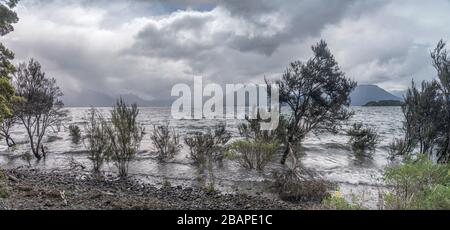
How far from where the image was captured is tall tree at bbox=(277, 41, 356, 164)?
75.4 feet

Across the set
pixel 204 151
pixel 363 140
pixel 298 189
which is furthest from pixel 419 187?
pixel 363 140

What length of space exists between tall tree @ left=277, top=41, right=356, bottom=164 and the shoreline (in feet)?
32.2

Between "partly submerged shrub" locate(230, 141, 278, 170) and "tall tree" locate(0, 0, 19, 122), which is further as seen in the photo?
"partly submerged shrub" locate(230, 141, 278, 170)

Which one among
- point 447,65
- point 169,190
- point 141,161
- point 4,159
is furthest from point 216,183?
point 4,159

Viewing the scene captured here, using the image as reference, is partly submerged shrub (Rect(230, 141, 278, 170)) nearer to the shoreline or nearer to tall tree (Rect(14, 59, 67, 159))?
the shoreline

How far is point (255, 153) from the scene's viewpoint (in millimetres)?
20297

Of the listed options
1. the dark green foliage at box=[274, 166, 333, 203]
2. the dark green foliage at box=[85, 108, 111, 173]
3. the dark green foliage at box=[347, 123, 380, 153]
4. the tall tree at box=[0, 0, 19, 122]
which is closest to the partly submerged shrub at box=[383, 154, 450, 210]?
the dark green foliage at box=[274, 166, 333, 203]

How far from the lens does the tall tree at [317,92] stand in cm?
2297

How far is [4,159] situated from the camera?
25328 mm

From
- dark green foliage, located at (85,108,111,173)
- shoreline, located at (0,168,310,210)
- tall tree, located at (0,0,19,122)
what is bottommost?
shoreline, located at (0,168,310,210)

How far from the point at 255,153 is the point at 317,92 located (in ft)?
20.0

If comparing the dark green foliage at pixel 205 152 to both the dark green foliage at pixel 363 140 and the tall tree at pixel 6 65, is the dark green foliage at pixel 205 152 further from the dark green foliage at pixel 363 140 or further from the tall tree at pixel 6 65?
the dark green foliage at pixel 363 140
